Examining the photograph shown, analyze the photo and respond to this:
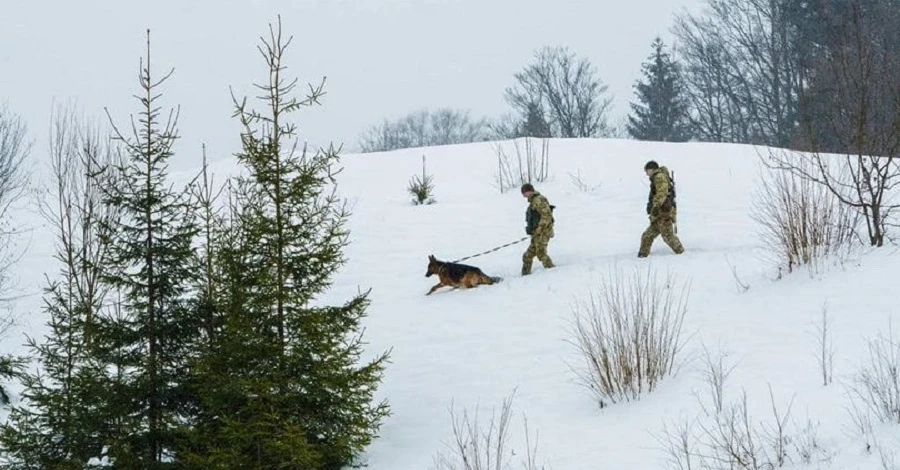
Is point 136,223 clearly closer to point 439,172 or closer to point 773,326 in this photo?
point 773,326

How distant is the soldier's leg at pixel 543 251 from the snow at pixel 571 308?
23cm

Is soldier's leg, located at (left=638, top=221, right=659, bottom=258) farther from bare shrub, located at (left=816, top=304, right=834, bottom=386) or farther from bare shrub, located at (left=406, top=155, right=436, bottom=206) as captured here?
bare shrub, located at (left=406, top=155, right=436, bottom=206)

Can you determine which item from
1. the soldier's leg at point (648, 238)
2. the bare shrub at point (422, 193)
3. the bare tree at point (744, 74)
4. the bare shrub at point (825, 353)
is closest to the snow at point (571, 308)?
the bare shrub at point (825, 353)

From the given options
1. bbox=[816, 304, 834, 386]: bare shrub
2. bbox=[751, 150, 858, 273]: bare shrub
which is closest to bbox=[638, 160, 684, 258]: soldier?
bbox=[751, 150, 858, 273]: bare shrub

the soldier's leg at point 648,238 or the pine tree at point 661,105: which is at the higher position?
the pine tree at point 661,105

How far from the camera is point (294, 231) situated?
28.2 feet

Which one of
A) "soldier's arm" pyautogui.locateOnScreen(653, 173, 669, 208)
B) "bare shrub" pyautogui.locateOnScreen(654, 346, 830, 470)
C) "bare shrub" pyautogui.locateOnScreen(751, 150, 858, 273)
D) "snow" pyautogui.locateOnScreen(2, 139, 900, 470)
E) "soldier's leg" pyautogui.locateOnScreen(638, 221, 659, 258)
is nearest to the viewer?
"bare shrub" pyautogui.locateOnScreen(654, 346, 830, 470)

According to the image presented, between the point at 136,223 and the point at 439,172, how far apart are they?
53.1ft

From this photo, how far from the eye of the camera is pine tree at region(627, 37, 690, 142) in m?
45.7

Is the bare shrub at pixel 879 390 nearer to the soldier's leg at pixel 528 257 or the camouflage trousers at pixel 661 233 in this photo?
the camouflage trousers at pixel 661 233

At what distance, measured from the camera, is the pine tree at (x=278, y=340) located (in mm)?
8180

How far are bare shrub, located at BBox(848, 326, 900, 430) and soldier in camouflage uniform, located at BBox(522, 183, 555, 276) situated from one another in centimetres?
683

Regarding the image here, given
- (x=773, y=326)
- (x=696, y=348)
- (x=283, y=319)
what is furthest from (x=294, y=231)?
(x=773, y=326)

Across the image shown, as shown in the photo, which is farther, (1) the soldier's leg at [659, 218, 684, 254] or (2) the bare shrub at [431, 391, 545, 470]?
(1) the soldier's leg at [659, 218, 684, 254]
